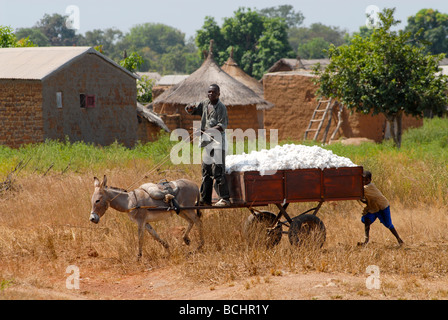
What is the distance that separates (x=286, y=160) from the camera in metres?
8.77

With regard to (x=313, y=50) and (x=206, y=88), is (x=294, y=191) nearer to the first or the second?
(x=206, y=88)

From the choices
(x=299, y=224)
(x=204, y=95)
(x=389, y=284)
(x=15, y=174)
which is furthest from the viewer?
(x=204, y=95)

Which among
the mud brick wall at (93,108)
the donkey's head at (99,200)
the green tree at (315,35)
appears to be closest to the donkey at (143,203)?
the donkey's head at (99,200)

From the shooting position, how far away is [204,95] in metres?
23.5

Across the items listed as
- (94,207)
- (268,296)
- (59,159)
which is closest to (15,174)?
(59,159)

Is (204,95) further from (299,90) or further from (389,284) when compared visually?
(389,284)

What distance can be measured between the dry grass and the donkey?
14.1 inches

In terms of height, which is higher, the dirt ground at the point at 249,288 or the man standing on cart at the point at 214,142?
the man standing on cart at the point at 214,142

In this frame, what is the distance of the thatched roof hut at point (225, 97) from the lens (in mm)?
23531

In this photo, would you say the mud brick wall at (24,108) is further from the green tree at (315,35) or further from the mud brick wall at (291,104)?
the green tree at (315,35)

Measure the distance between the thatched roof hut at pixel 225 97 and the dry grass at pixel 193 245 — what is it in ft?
38.0

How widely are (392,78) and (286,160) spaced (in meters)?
11.7

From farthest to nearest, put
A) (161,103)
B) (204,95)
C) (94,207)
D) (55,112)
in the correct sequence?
(161,103) → (204,95) → (55,112) → (94,207)

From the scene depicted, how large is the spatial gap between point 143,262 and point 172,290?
125cm
